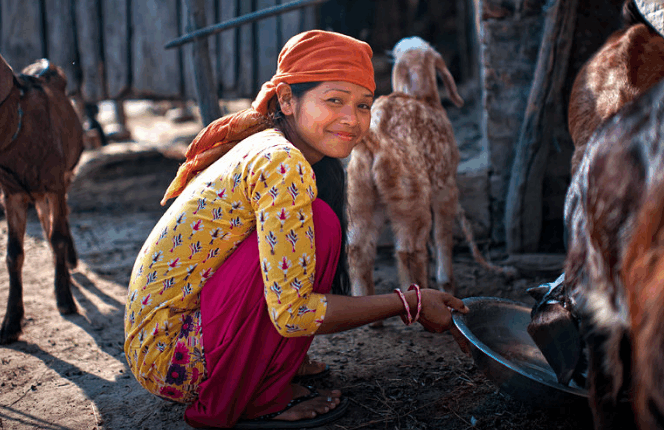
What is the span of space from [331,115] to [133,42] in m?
5.35

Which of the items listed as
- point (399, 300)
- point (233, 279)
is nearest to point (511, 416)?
point (399, 300)

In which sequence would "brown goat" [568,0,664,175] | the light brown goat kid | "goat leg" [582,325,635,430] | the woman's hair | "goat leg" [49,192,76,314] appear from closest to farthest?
"goat leg" [582,325,635,430] → the woman's hair → "brown goat" [568,0,664,175] → the light brown goat kid → "goat leg" [49,192,76,314]

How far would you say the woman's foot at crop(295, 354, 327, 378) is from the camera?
2.80 metres

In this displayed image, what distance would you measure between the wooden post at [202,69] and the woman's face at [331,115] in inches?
83.1

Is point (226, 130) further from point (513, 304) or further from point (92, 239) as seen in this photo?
point (92, 239)

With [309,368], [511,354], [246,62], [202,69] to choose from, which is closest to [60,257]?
[202,69]

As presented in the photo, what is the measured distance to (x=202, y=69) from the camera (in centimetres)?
419

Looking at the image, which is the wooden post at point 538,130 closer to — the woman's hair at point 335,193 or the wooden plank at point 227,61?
the woman's hair at point 335,193

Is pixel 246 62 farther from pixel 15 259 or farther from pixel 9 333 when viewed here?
pixel 9 333

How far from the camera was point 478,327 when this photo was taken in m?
2.61

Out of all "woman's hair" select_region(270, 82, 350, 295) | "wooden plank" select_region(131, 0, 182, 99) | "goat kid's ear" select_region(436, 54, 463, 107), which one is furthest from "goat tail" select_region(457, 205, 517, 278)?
"wooden plank" select_region(131, 0, 182, 99)

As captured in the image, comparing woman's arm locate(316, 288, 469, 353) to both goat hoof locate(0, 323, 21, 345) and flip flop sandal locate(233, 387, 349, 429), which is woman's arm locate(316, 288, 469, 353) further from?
goat hoof locate(0, 323, 21, 345)

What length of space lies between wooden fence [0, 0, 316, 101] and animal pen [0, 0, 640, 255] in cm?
1

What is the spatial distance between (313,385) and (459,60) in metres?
8.81
